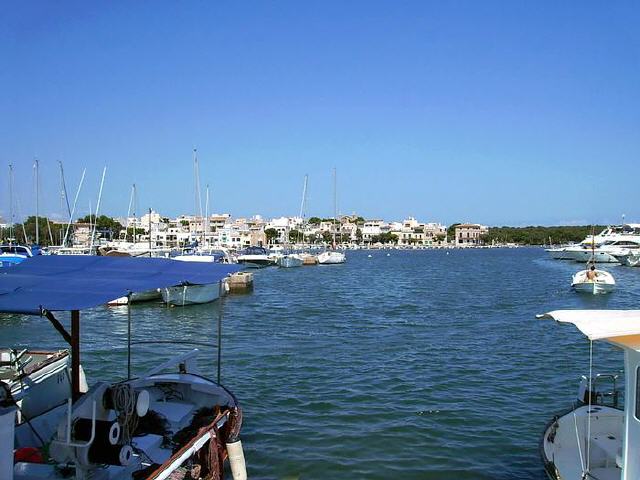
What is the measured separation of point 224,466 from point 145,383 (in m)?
2.17

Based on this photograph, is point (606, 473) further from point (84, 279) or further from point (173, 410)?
point (84, 279)

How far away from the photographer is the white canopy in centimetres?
653

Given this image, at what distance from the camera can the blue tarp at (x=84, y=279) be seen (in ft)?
25.5

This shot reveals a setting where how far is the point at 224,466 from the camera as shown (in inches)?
396

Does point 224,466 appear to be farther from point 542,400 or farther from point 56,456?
point 542,400

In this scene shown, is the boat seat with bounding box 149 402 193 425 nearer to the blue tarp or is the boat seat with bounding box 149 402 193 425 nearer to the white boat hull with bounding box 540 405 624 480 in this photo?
the blue tarp

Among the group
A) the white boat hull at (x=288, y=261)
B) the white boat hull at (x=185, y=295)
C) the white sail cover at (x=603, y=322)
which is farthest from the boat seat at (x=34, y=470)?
the white boat hull at (x=288, y=261)

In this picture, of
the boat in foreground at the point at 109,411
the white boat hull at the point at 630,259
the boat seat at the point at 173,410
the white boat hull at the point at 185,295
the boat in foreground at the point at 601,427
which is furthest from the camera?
the white boat hull at the point at 630,259

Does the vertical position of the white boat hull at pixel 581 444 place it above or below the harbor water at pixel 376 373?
above

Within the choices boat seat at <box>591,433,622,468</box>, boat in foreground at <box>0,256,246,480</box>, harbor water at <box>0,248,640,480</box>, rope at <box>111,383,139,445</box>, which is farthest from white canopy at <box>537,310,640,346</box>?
rope at <box>111,383,139,445</box>

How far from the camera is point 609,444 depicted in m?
8.51

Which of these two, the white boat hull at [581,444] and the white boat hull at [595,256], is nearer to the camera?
the white boat hull at [581,444]

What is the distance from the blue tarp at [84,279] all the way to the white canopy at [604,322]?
5669mm

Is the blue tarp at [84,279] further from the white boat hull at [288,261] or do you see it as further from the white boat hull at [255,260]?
the white boat hull at [255,260]
